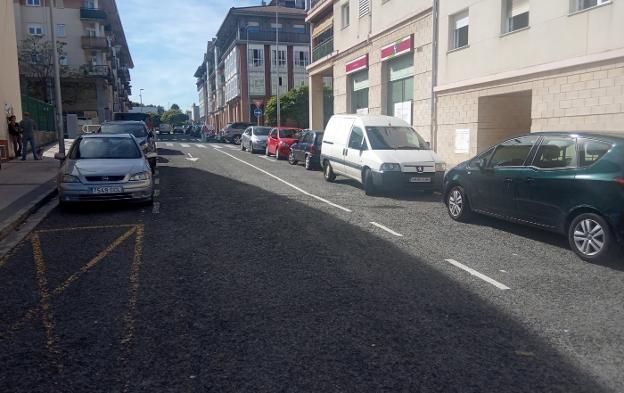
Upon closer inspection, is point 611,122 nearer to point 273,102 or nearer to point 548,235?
Answer: point 548,235

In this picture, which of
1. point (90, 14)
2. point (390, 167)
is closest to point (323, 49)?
point (390, 167)

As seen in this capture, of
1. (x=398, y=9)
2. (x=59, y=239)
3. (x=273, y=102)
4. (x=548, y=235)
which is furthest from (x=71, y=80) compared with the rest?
(x=548, y=235)

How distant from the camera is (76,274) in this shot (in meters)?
5.93

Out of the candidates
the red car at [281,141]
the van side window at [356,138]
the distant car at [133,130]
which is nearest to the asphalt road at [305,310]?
the van side window at [356,138]

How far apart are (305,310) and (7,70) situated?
20771 mm

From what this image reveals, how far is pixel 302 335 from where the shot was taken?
4152mm

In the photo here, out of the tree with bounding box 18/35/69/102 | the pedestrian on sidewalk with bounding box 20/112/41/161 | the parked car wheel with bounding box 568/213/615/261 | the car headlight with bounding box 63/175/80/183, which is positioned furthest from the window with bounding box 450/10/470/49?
the tree with bounding box 18/35/69/102

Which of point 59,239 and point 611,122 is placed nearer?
point 59,239

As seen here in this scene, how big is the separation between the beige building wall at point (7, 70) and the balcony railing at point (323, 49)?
17.2 meters

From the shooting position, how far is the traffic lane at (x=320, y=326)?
136 inches

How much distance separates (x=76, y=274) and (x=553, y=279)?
215 inches

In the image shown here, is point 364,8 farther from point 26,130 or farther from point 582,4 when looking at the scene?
point 26,130

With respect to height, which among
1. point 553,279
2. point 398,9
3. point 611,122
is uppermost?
point 398,9

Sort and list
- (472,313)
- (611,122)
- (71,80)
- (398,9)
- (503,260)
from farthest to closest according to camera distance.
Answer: (71,80) → (398,9) → (611,122) → (503,260) → (472,313)
